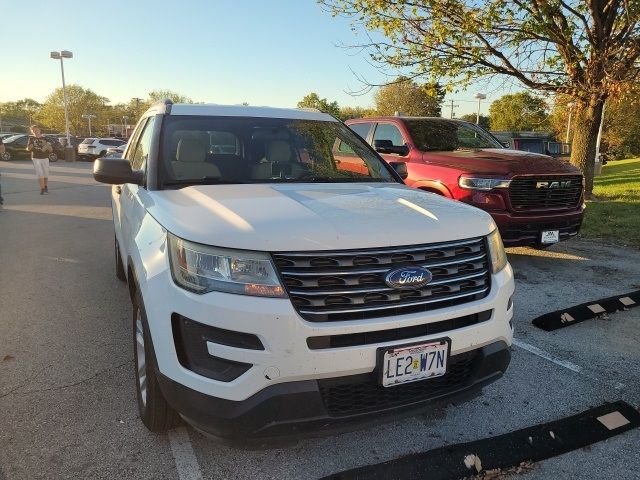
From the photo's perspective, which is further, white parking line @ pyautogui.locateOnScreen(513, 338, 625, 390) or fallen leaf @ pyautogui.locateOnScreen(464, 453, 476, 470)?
white parking line @ pyautogui.locateOnScreen(513, 338, 625, 390)

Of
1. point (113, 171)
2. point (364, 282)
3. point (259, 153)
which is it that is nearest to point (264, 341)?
point (364, 282)

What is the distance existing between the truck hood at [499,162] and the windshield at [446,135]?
1.34 ft

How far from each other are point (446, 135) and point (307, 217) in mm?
5723

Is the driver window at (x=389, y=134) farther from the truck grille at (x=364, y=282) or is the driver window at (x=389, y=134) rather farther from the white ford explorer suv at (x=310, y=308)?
→ the truck grille at (x=364, y=282)

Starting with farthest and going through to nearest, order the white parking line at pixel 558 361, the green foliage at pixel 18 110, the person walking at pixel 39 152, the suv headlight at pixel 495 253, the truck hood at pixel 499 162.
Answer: the green foliage at pixel 18 110 → the person walking at pixel 39 152 → the truck hood at pixel 499 162 → the white parking line at pixel 558 361 → the suv headlight at pixel 495 253

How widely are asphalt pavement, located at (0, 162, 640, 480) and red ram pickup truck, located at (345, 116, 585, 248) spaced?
62 centimetres

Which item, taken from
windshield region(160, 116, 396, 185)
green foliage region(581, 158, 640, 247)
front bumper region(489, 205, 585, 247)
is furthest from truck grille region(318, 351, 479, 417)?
green foliage region(581, 158, 640, 247)

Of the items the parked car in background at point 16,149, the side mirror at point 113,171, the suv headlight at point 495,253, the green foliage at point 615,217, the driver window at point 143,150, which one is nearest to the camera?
the suv headlight at point 495,253

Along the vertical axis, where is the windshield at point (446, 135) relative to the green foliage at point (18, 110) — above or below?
below

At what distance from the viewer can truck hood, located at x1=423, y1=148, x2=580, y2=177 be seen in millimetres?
5891

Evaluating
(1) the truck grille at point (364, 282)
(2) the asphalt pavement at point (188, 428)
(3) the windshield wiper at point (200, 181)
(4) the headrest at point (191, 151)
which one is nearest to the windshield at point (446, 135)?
(2) the asphalt pavement at point (188, 428)

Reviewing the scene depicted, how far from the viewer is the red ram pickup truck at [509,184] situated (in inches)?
227

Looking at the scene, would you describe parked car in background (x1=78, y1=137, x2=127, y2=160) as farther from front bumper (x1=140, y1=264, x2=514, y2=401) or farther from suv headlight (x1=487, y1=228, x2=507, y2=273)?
suv headlight (x1=487, y1=228, x2=507, y2=273)

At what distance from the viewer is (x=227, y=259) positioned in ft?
6.92
